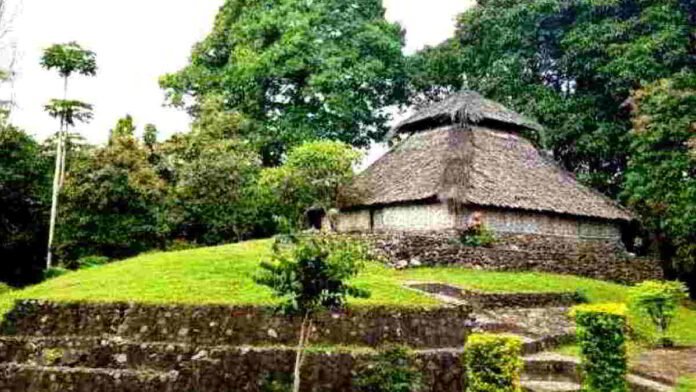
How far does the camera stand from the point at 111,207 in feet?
84.9

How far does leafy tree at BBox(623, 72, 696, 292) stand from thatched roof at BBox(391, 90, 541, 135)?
5.19 metres

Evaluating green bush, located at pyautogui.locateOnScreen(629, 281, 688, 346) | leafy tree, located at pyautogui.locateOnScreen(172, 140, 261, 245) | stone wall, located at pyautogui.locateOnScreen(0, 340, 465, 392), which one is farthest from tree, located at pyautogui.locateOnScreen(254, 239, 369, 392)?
leafy tree, located at pyautogui.locateOnScreen(172, 140, 261, 245)

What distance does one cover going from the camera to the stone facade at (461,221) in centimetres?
2412

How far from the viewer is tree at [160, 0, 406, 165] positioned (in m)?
33.3

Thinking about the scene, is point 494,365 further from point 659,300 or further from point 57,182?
point 57,182

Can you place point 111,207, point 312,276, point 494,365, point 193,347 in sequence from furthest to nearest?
point 111,207
point 193,347
point 312,276
point 494,365

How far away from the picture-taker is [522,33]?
32.8m

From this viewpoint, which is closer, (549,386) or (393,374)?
(393,374)

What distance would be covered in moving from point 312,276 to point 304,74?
24.1 m

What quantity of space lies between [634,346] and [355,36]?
22.3 meters

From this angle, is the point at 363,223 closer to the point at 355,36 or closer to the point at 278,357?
the point at 355,36

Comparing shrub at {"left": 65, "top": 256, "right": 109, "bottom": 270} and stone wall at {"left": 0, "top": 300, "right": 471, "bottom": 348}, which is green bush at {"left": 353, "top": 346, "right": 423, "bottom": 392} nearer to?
stone wall at {"left": 0, "top": 300, "right": 471, "bottom": 348}

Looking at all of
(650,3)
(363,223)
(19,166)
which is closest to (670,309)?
(363,223)

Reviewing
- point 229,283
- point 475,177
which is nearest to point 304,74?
point 475,177
